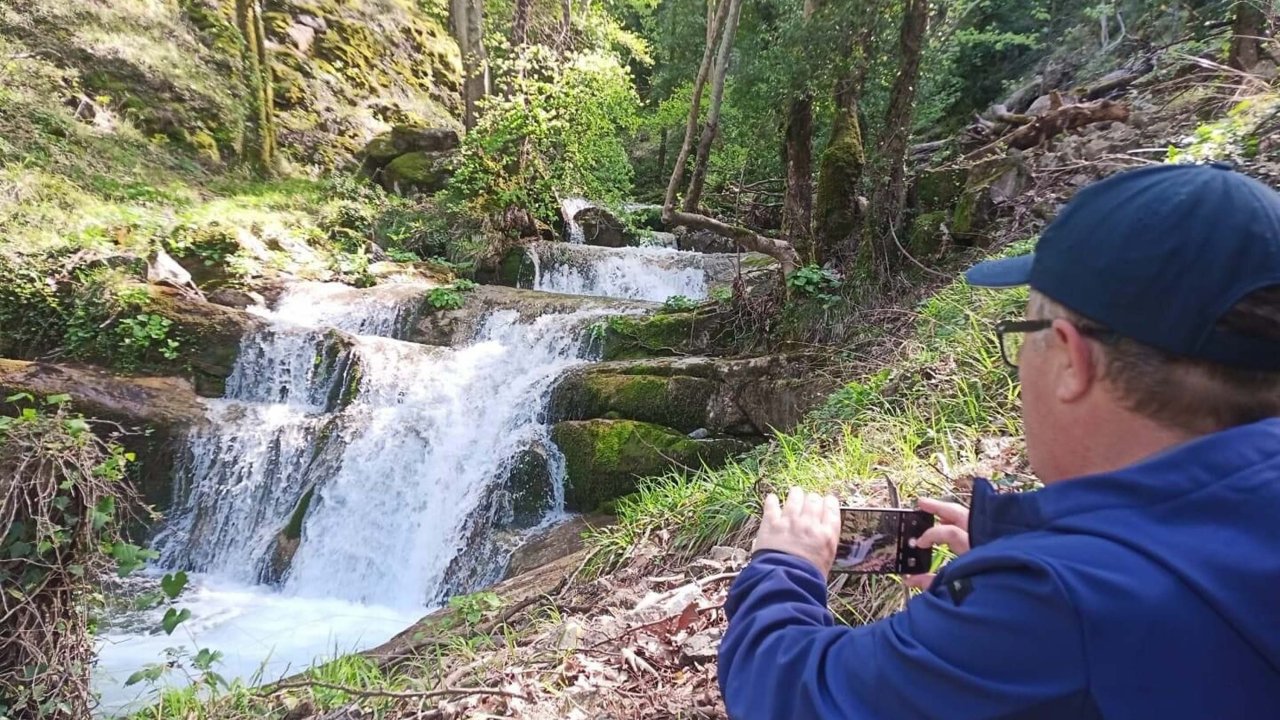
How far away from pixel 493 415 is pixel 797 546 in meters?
6.63

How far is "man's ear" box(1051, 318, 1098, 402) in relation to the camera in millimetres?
942

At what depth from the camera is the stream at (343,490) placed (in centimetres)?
586

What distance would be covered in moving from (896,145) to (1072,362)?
Result: 6214 millimetres

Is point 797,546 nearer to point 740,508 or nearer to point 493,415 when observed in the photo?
point 740,508

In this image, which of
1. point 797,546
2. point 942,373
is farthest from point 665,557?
point 797,546

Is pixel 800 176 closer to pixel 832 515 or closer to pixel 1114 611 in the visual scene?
pixel 832 515

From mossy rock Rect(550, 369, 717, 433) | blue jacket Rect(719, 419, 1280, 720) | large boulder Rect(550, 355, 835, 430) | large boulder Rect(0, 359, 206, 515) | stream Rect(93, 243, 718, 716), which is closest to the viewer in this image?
blue jacket Rect(719, 419, 1280, 720)

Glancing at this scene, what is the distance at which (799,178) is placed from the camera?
7.97 metres

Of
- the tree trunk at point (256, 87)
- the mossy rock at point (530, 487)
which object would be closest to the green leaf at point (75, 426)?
the mossy rock at point (530, 487)

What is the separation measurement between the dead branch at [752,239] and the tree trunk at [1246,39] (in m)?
4.11

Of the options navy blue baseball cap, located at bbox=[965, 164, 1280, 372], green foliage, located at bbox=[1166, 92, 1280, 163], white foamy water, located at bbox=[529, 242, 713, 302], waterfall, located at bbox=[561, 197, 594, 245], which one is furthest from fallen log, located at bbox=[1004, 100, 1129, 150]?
waterfall, located at bbox=[561, 197, 594, 245]

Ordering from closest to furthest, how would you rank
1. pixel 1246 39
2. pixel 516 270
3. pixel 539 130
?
pixel 1246 39, pixel 516 270, pixel 539 130

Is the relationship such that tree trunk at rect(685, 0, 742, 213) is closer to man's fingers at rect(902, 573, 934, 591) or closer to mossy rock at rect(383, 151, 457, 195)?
man's fingers at rect(902, 573, 934, 591)

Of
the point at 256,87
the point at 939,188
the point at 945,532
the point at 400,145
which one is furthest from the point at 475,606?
the point at 256,87
